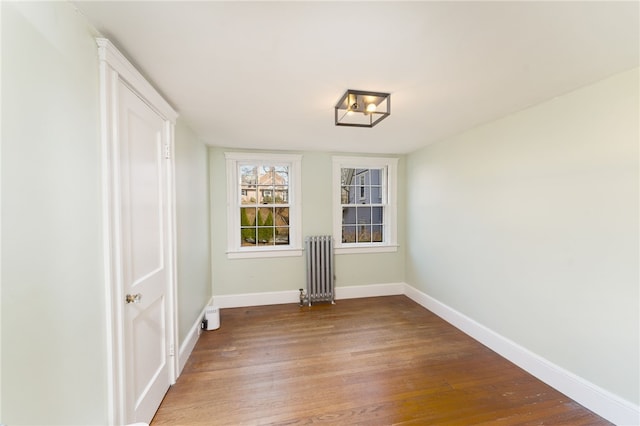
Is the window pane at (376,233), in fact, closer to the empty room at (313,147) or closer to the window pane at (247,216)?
the empty room at (313,147)

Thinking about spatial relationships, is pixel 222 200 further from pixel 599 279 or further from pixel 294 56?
pixel 599 279

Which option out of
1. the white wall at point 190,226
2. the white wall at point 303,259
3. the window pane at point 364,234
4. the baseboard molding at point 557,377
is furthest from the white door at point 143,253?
the baseboard molding at point 557,377

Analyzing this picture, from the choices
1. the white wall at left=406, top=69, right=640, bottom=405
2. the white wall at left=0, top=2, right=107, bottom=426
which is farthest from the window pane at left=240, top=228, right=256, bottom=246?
the white wall at left=406, top=69, right=640, bottom=405

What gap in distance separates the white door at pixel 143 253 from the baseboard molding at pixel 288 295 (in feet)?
5.45

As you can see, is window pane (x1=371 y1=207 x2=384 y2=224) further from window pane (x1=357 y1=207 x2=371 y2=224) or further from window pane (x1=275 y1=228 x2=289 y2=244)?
window pane (x1=275 y1=228 x2=289 y2=244)

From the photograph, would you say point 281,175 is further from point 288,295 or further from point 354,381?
point 354,381

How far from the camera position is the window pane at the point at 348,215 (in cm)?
414

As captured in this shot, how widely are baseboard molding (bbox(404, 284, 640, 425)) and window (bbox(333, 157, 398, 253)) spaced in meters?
1.52

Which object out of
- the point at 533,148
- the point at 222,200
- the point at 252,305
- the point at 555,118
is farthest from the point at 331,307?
the point at 555,118

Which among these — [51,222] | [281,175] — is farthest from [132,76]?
[281,175]

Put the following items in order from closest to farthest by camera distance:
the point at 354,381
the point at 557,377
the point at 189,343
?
1. the point at 557,377
2. the point at 354,381
3. the point at 189,343

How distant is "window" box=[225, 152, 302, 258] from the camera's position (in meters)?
3.73

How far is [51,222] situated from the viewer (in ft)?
3.18

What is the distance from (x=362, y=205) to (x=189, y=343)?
2919 mm
